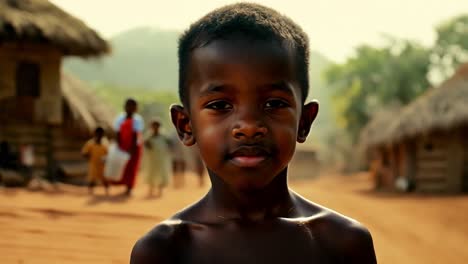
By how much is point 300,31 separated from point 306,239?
0.75 metres

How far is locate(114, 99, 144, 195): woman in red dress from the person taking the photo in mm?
9656

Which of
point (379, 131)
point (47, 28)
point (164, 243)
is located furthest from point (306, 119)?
point (379, 131)

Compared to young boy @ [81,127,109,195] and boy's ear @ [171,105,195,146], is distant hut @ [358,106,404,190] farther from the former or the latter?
boy's ear @ [171,105,195,146]

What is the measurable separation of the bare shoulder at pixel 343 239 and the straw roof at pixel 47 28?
10.9 m

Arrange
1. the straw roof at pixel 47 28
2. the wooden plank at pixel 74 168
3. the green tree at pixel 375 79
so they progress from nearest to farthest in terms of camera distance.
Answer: the straw roof at pixel 47 28, the wooden plank at pixel 74 168, the green tree at pixel 375 79

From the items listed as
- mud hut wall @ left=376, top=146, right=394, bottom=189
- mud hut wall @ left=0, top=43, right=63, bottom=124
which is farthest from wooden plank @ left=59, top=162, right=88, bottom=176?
mud hut wall @ left=376, top=146, right=394, bottom=189

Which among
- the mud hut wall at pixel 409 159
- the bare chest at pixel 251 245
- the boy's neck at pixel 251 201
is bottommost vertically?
the mud hut wall at pixel 409 159

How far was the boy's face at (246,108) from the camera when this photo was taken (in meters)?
1.95

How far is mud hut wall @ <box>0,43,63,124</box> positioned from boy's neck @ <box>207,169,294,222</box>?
1166cm

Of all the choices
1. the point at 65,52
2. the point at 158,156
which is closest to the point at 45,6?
the point at 65,52

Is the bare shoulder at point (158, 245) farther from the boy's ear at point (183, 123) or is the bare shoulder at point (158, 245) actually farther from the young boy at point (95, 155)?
the young boy at point (95, 155)

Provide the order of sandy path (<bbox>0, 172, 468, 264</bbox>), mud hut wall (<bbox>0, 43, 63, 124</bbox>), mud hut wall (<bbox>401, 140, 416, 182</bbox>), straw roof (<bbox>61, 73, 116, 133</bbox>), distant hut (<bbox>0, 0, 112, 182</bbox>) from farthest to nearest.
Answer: mud hut wall (<bbox>401, 140, 416, 182</bbox>), straw roof (<bbox>61, 73, 116, 133</bbox>), mud hut wall (<bbox>0, 43, 63, 124</bbox>), distant hut (<bbox>0, 0, 112, 182</bbox>), sandy path (<bbox>0, 172, 468, 264</bbox>)

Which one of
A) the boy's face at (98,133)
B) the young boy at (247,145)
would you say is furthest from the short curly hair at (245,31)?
the boy's face at (98,133)

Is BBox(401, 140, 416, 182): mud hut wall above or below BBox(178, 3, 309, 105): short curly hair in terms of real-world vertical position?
below
